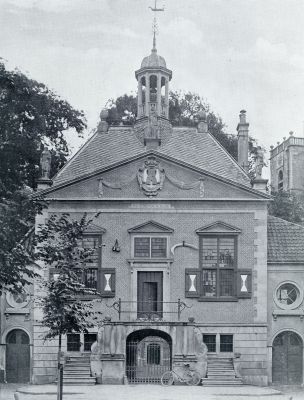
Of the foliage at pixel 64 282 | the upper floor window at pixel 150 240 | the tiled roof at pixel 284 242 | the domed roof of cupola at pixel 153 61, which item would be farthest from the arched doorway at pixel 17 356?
the domed roof of cupola at pixel 153 61

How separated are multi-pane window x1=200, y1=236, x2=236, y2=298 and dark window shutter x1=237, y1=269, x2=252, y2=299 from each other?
0.78 ft

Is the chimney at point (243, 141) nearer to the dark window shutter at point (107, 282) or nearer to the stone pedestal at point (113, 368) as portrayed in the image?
the dark window shutter at point (107, 282)

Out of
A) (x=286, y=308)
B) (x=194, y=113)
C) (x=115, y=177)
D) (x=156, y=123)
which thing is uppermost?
(x=194, y=113)

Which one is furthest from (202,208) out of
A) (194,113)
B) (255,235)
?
(194,113)

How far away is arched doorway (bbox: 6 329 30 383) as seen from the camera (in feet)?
96.5

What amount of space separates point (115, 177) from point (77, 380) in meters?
8.15

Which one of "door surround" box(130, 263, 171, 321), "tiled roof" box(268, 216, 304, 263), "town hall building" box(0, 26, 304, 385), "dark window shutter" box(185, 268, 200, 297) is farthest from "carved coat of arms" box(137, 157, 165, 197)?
"tiled roof" box(268, 216, 304, 263)

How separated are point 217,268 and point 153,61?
404 inches

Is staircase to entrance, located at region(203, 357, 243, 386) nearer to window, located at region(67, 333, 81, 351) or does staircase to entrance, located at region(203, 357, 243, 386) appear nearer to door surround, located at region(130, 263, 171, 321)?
door surround, located at region(130, 263, 171, 321)

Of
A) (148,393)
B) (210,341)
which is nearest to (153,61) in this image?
(210,341)

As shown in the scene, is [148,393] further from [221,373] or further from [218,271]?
Result: [218,271]

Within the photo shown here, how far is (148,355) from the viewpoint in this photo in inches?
1230

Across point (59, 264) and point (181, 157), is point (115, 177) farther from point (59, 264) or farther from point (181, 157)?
point (59, 264)

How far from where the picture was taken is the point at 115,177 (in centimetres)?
2927
